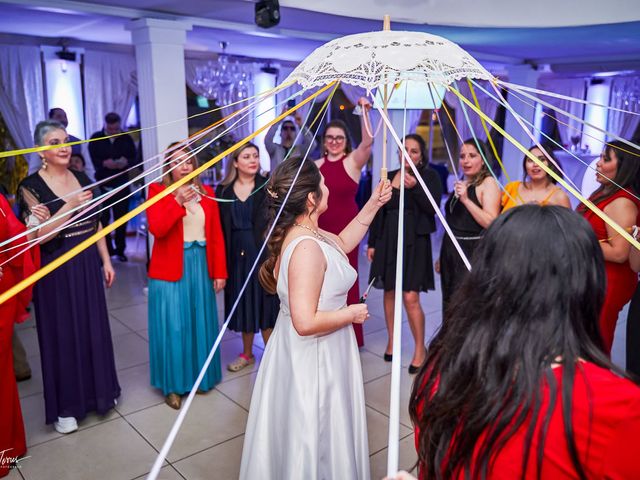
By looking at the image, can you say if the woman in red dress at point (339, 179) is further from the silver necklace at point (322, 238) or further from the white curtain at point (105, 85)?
the white curtain at point (105, 85)

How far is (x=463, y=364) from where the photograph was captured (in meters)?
1.07

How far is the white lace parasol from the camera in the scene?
173cm

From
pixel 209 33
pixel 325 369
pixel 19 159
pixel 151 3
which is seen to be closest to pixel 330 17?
pixel 151 3

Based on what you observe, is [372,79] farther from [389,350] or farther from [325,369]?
[389,350]

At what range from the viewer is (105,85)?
7.89m

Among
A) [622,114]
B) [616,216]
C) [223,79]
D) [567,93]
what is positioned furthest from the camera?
[567,93]

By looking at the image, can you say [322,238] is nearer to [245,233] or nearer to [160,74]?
[245,233]

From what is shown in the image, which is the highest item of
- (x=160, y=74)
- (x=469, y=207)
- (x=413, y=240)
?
(x=160, y=74)

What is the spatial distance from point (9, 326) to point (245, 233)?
56.6 inches

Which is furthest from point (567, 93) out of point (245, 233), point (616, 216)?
point (245, 233)

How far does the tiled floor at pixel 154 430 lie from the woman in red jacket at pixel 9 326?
0.36ft

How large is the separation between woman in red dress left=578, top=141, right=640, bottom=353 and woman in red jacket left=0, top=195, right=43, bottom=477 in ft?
9.10

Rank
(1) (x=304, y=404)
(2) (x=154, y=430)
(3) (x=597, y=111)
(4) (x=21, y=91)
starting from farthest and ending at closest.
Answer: (3) (x=597, y=111) → (4) (x=21, y=91) → (2) (x=154, y=430) → (1) (x=304, y=404)

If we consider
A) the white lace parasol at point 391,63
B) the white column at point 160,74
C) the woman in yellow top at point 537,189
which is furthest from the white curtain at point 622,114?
the white lace parasol at point 391,63
